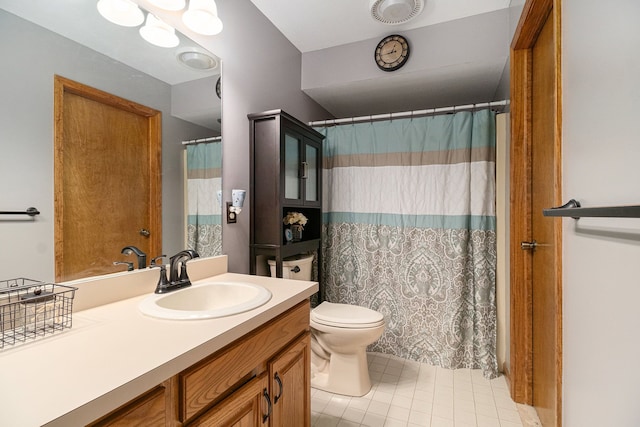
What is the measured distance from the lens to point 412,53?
7.30 ft

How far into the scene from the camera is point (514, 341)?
1715 mm

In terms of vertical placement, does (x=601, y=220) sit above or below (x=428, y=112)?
below

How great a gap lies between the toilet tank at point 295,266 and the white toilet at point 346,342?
0.27 m

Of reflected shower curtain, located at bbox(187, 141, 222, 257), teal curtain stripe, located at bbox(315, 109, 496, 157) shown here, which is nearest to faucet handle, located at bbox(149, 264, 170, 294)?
reflected shower curtain, located at bbox(187, 141, 222, 257)

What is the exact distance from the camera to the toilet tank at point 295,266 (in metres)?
1.98

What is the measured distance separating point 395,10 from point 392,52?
0.34 m

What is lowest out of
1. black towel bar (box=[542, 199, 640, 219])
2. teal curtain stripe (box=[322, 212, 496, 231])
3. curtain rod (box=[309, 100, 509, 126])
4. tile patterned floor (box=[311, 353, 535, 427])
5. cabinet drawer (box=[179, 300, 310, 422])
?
tile patterned floor (box=[311, 353, 535, 427])

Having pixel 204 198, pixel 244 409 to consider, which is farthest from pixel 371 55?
pixel 244 409

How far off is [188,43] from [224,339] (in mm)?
1412

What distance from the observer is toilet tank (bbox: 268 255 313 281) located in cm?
198

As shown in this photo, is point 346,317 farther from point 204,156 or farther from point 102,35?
point 102,35

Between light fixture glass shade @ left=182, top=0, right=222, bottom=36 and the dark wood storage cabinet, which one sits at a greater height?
light fixture glass shade @ left=182, top=0, right=222, bottom=36

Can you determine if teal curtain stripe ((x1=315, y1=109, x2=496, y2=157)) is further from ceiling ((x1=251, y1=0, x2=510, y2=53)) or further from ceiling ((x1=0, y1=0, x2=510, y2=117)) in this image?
ceiling ((x1=251, y1=0, x2=510, y2=53))

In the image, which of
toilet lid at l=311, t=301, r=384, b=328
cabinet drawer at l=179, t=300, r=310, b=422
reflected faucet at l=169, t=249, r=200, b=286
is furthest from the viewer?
toilet lid at l=311, t=301, r=384, b=328
